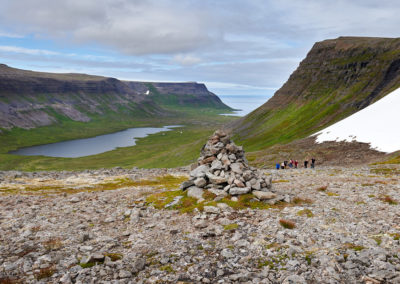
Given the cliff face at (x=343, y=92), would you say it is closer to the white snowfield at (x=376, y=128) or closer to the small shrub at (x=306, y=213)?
the white snowfield at (x=376, y=128)

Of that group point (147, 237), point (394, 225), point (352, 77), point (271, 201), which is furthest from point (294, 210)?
point (352, 77)

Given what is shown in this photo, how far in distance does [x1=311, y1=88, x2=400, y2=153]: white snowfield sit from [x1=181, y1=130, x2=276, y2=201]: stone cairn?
63.8 m

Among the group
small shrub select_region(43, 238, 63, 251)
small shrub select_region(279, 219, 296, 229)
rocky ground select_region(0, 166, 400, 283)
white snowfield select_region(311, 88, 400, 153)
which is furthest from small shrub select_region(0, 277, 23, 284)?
white snowfield select_region(311, 88, 400, 153)

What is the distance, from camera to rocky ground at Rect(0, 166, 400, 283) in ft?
47.8

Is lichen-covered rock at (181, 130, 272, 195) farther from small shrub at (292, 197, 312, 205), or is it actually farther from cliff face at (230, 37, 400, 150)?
cliff face at (230, 37, 400, 150)

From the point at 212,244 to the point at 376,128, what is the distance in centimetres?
9175

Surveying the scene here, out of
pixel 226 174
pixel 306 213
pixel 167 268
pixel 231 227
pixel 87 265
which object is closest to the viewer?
pixel 167 268

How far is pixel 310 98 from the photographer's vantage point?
197875 mm

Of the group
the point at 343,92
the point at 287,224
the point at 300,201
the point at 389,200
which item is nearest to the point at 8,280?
the point at 287,224

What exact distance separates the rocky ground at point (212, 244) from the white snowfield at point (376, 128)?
62.8 m

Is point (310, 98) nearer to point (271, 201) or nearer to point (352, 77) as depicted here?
point (352, 77)

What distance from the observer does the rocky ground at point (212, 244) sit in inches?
573

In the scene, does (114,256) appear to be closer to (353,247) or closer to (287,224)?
(287,224)

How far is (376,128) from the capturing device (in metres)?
89.6
